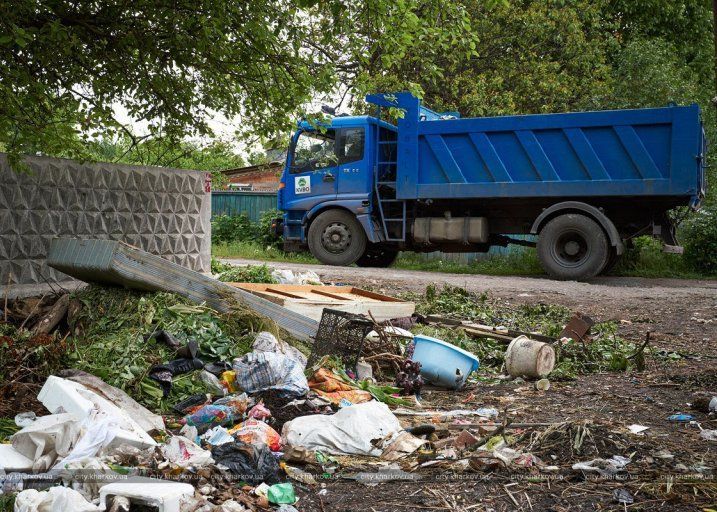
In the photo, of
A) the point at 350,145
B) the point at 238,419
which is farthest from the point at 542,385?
the point at 350,145

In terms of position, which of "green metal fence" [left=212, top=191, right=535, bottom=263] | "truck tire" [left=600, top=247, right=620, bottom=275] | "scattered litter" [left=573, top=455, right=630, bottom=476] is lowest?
"scattered litter" [left=573, top=455, right=630, bottom=476]

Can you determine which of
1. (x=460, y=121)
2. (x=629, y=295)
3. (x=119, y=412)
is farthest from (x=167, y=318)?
(x=460, y=121)

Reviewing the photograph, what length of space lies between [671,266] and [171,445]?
45.3 ft

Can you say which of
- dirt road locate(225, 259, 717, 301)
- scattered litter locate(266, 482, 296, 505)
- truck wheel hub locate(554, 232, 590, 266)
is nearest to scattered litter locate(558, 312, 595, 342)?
dirt road locate(225, 259, 717, 301)

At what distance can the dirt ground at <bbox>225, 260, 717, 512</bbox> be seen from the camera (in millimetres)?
3332

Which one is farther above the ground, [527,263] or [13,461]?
[527,263]

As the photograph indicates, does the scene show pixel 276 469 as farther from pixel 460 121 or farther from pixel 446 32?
pixel 460 121

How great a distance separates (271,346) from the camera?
5.38 m

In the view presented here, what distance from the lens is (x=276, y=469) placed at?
141 inches

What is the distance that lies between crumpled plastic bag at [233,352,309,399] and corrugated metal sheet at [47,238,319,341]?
125 cm

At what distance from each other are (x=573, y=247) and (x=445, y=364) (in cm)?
781

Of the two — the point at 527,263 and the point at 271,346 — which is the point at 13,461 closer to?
the point at 271,346

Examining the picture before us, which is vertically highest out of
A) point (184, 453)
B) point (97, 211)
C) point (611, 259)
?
point (97, 211)

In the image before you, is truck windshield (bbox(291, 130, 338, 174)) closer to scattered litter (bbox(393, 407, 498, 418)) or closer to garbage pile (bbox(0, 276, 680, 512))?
garbage pile (bbox(0, 276, 680, 512))
